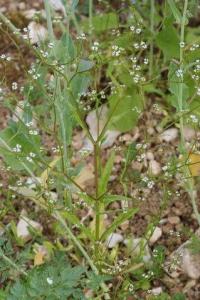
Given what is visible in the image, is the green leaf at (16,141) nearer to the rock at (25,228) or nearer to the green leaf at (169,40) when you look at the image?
the rock at (25,228)

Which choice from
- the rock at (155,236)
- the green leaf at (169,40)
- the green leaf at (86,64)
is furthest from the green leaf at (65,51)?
the rock at (155,236)

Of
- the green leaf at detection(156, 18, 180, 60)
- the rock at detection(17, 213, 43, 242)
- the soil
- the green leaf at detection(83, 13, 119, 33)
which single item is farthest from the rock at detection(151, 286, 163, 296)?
the green leaf at detection(83, 13, 119, 33)

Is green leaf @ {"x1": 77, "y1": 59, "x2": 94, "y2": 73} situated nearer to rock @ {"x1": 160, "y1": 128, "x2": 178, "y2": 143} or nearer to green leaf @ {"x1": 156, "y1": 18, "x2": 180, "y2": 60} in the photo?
green leaf @ {"x1": 156, "y1": 18, "x2": 180, "y2": 60}

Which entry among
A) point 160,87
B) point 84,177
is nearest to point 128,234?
point 84,177

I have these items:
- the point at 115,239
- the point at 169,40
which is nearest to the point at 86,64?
the point at 169,40

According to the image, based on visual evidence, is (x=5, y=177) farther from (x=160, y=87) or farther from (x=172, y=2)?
(x=172, y=2)

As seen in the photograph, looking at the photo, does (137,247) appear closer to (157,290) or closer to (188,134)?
(157,290)

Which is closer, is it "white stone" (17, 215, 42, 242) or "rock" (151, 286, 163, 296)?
"rock" (151, 286, 163, 296)

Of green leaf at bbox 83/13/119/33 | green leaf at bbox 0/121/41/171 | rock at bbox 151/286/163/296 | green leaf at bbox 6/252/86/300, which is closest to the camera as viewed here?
green leaf at bbox 6/252/86/300
